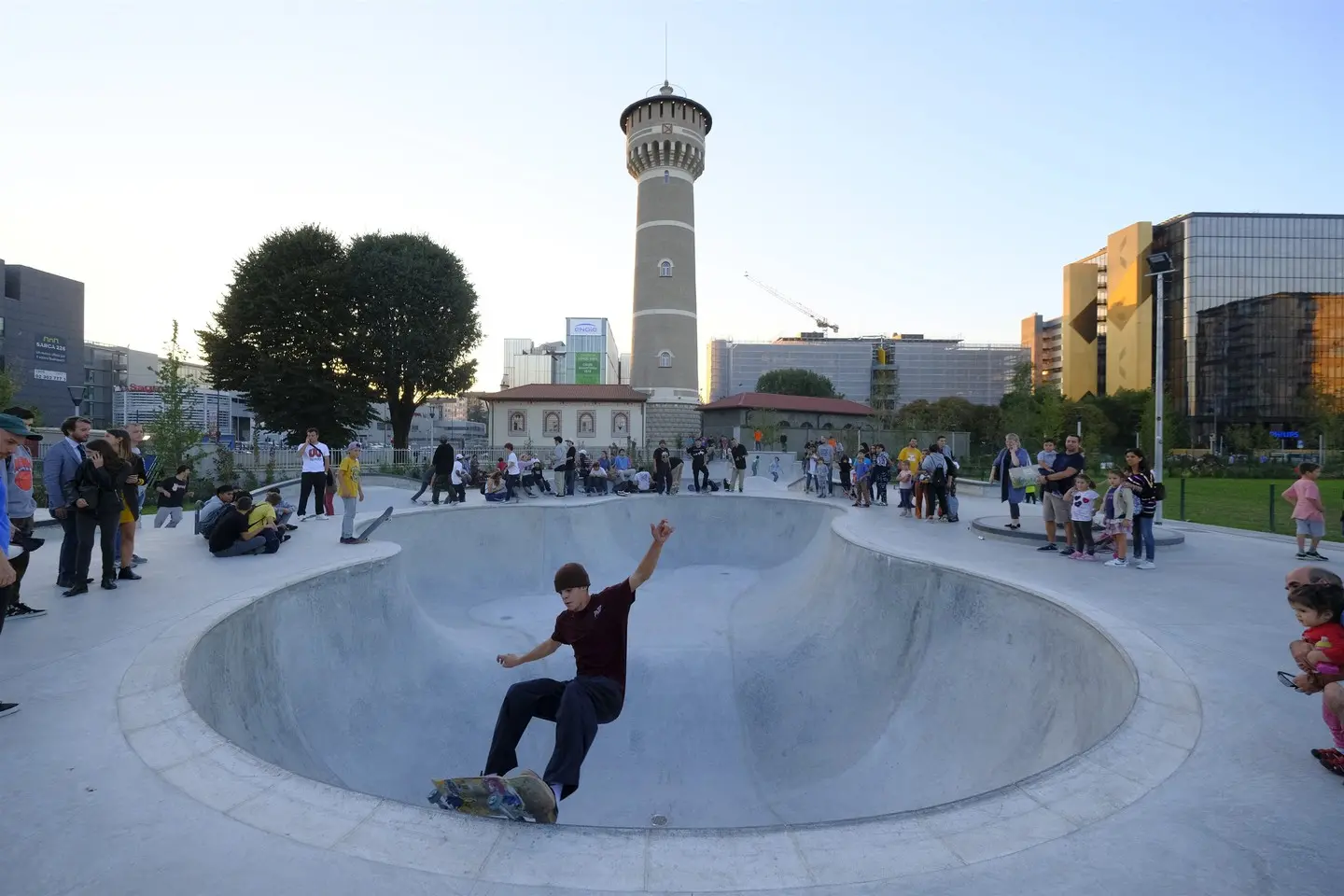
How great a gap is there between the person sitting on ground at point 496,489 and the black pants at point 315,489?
14.5 feet

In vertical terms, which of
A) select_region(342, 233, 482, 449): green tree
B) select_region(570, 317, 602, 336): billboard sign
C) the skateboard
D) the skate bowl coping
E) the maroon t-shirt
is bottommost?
the skate bowl coping

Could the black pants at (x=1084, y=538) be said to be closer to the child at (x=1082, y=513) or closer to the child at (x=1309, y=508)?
the child at (x=1082, y=513)

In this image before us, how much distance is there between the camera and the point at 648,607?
12047 millimetres

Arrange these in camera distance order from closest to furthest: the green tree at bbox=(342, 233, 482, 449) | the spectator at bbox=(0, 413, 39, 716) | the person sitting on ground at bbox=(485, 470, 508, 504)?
the spectator at bbox=(0, 413, 39, 716), the person sitting on ground at bbox=(485, 470, 508, 504), the green tree at bbox=(342, 233, 482, 449)

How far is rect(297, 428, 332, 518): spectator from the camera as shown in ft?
41.6

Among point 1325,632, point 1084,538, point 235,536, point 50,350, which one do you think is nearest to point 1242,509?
point 1084,538

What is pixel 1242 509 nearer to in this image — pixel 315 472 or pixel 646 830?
pixel 646 830

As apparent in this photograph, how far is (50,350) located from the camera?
57.2 meters

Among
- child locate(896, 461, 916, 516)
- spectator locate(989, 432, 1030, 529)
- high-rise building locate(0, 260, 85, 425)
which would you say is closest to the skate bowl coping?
Answer: spectator locate(989, 432, 1030, 529)

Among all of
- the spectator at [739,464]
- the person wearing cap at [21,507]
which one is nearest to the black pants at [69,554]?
the person wearing cap at [21,507]

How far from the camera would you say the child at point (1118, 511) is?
8227 millimetres

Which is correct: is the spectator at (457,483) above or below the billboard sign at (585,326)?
below

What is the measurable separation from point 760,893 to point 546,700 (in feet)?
5.48

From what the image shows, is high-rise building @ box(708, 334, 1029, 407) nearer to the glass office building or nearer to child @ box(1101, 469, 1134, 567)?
the glass office building
